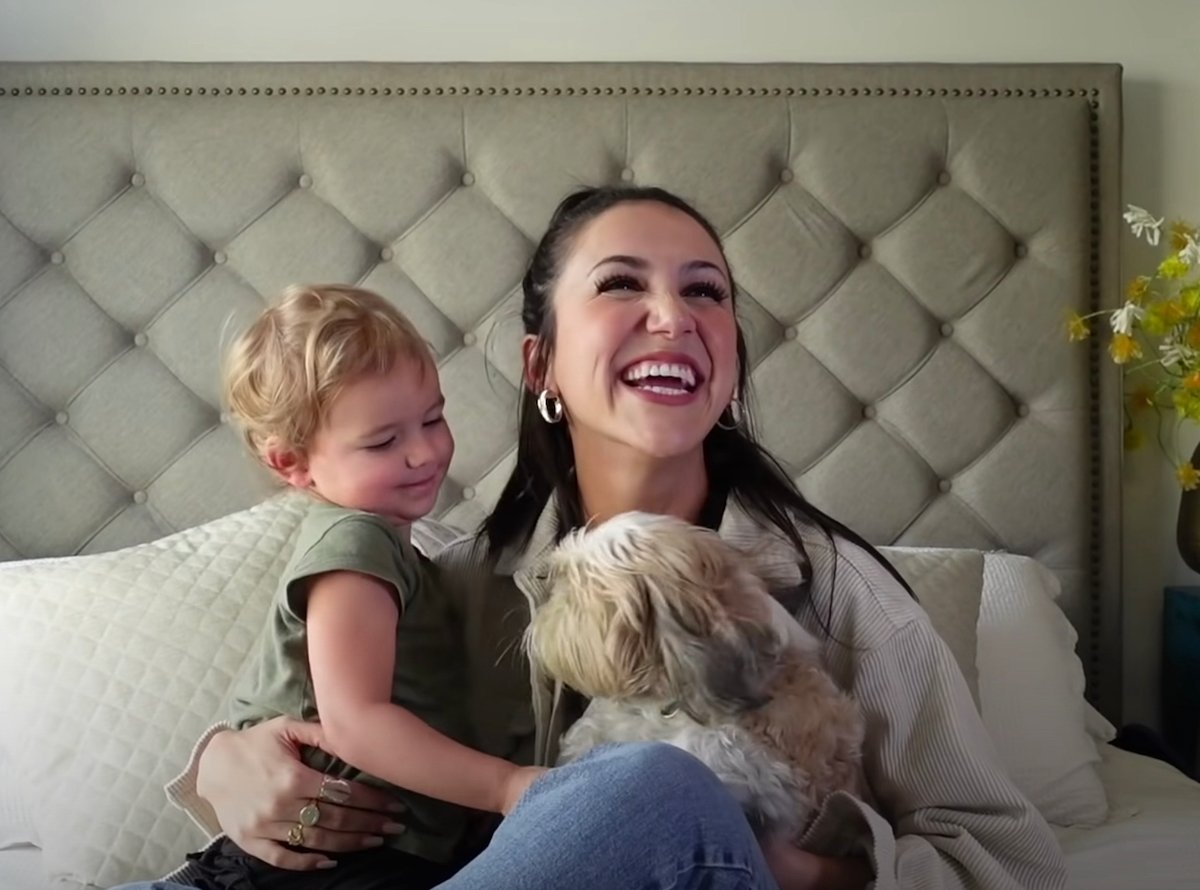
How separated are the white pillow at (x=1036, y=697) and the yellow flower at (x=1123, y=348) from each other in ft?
1.48

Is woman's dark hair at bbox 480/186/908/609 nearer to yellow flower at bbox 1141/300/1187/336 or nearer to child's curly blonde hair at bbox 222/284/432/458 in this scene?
child's curly blonde hair at bbox 222/284/432/458

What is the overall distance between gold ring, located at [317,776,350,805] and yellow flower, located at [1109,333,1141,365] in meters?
1.71

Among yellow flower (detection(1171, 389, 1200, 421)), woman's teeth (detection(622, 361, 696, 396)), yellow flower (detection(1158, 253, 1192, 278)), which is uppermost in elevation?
yellow flower (detection(1158, 253, 1192, 278))

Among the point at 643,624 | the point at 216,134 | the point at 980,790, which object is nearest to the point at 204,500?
the point at 216,134

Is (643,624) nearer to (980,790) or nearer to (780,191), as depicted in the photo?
(980,790)

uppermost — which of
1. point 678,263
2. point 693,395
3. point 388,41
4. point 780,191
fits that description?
point 388,41

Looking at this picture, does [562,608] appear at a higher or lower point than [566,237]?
lower

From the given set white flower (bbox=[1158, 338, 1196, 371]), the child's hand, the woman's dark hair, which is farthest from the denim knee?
white flower (bbox=[1158, 338, 1196, 371])

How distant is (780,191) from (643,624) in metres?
1.49

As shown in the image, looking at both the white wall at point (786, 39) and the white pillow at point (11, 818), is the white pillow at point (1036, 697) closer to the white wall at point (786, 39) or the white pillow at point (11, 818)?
the white wall at point (786, 39)

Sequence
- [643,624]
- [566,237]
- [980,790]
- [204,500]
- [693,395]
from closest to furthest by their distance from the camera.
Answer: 1. [643,624]
2. [980,790]
3. [693,395]
4. [566,237]
5. [204,500]

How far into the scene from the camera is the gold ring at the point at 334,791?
1294 millimetres

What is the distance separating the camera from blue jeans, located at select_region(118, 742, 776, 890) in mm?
1027

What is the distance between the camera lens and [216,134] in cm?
242
